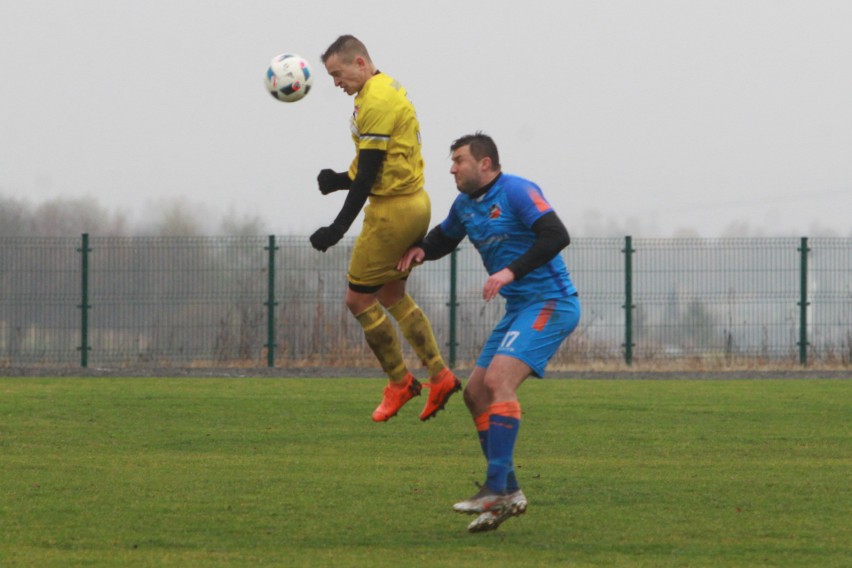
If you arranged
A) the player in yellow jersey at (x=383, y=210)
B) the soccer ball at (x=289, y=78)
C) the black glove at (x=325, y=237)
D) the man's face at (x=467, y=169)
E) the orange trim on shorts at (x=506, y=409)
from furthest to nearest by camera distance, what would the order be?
the soccer ball at (x=289, y=78) → the player in yellow jersey at (x=383, y=210) → the black glove at (x=325, y=237) → the man's face at (x=467, y=169) → the orange trim on shorts at (x=506, y=409)

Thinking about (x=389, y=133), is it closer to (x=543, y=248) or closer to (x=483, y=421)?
(x=543, y=248)

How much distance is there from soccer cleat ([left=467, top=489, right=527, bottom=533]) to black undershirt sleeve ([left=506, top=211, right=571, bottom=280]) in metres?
1.09

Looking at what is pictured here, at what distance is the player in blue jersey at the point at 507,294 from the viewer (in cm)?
714

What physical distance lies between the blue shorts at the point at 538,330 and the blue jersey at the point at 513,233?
0.19 ft

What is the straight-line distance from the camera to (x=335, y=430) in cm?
1284

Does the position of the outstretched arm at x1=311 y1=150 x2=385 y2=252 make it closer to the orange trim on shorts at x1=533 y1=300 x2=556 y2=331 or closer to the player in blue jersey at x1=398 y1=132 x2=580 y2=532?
the player in blue jersey at x1=398 y1=132 x2=580 y2=532

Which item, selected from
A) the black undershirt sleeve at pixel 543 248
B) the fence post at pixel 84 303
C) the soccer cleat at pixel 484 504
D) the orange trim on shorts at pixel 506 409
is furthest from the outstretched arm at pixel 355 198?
the fence post at pixel 84 303

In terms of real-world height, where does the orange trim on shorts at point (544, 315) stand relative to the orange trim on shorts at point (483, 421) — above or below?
above

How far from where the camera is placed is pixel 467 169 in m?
7.53

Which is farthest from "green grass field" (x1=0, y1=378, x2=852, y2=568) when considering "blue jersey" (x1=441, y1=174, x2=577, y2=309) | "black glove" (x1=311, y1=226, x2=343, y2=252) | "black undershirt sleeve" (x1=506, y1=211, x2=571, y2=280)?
"black glove" (x1=311, y1=226, x2=343, y2=252)

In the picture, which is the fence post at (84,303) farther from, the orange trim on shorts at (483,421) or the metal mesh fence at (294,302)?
the orange trim on shorts at (483,421)

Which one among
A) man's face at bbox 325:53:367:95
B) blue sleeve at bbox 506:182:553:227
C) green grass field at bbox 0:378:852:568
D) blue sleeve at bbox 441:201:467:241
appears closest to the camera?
green grass field at bbox 0:378:852:568

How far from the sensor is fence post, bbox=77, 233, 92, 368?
25009 mm

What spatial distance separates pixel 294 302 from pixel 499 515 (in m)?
18.3
